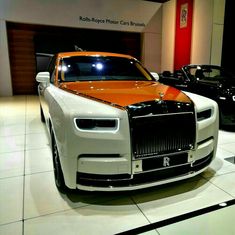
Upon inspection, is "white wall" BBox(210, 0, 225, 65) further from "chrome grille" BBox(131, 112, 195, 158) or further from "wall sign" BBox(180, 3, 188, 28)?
"chrome grille" BBox(131, 112, 195, 158)

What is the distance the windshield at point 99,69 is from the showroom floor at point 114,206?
1.10 meters

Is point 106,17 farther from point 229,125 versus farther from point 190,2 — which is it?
point 229,125

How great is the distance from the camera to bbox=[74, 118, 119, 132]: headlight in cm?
176

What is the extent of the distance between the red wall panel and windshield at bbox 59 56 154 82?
5.77 meters

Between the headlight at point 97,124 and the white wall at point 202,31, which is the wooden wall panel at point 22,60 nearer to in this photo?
the white wall at point 202,31

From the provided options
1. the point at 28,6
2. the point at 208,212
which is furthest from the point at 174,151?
the point at 28,6

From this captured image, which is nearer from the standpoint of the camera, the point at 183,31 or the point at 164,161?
the point at 164,161

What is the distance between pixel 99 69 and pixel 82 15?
19.0 feet

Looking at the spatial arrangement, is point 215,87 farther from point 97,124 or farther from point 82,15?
point 82,15

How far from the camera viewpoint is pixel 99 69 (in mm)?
3020

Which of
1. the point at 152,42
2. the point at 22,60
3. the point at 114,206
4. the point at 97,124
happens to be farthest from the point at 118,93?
the point at 152,42

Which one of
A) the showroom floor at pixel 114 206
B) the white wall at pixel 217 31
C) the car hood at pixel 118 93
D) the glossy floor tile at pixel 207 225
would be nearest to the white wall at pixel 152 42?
the white wall at pixel 217 31

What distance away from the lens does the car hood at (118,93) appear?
198cm

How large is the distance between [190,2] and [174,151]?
7.56 meters
